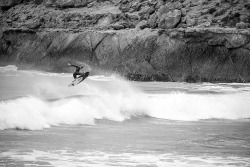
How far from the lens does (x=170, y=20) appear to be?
37.0m

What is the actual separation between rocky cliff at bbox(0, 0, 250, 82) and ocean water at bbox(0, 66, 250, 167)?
8.69 metres

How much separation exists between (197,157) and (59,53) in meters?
29.8

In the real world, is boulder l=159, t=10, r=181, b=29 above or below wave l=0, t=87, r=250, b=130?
above

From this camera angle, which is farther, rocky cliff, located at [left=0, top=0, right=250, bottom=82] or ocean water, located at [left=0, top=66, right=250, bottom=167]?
rocky cliff, located at [left=0, top=0, right=250, bottom=82]

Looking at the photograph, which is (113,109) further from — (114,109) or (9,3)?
(9,3)

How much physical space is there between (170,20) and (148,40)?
2201 mm

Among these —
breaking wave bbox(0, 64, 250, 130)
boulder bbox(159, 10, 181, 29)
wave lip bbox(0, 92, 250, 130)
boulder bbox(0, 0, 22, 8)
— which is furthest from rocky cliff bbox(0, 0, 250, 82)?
wave lip bbox(0, 92, 250, 130)

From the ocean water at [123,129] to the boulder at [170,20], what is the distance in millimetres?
11628

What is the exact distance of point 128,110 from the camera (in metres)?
21.5

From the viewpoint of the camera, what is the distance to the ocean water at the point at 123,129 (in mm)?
12164

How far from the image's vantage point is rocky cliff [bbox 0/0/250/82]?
114 feet

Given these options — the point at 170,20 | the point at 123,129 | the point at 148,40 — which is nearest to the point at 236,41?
the point at 170,20

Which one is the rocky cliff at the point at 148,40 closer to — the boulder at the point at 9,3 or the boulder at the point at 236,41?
the boulder at the point at 236,41

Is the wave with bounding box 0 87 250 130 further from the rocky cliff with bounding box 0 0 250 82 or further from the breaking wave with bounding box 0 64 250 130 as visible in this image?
the rocky cliff with bounding box 0 0 250 82
